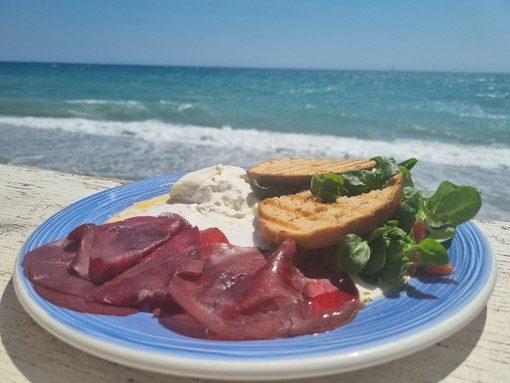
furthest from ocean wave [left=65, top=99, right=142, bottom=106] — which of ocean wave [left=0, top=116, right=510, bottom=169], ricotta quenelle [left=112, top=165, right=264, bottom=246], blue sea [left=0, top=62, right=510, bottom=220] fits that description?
ricotta quenelle [left=112, top=165, right=264, bottom=246]

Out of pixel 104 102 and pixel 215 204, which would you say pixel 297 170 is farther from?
pixel 104 102

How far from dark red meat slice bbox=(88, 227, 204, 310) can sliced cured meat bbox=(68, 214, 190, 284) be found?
4cm

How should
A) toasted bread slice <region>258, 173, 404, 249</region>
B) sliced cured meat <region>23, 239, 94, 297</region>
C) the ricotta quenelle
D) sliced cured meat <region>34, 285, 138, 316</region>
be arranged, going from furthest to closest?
the ricotta quenelle, toasted bread slice <region>258, 173, 404, 249</region>, sliced cured meat <region>23, 239, 94, 297</region>, sliced cured meat <region>34, 285, 138, 316</region>

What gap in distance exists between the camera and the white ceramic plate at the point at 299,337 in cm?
113

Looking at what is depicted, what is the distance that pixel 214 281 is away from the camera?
158cm

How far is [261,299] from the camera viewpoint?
1452 mm

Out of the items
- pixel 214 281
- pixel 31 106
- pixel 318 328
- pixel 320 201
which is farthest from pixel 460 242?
pixel 31 106

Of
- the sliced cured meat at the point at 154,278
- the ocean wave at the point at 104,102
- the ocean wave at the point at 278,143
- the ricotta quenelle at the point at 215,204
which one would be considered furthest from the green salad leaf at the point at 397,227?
the ocean wave at the point at 104,102

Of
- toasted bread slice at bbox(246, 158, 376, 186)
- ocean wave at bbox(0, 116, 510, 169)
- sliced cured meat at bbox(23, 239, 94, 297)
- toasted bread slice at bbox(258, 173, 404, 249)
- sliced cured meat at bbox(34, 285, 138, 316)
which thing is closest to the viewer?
sliced cured meat at bbox(34, 285, 138, 316)

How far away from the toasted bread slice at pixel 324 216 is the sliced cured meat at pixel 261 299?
0.17m

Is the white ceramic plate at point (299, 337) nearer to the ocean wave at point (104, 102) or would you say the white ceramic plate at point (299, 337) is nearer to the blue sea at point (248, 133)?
the blue sea at point (248, 133)

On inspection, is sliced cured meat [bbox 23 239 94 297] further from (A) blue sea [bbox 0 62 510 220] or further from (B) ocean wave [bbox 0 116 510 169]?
(B) ocean wave [bbox 0 116 510 169]

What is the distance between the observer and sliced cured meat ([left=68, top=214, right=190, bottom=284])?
1.68 meters

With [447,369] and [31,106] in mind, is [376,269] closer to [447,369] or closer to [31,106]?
[447,369]
